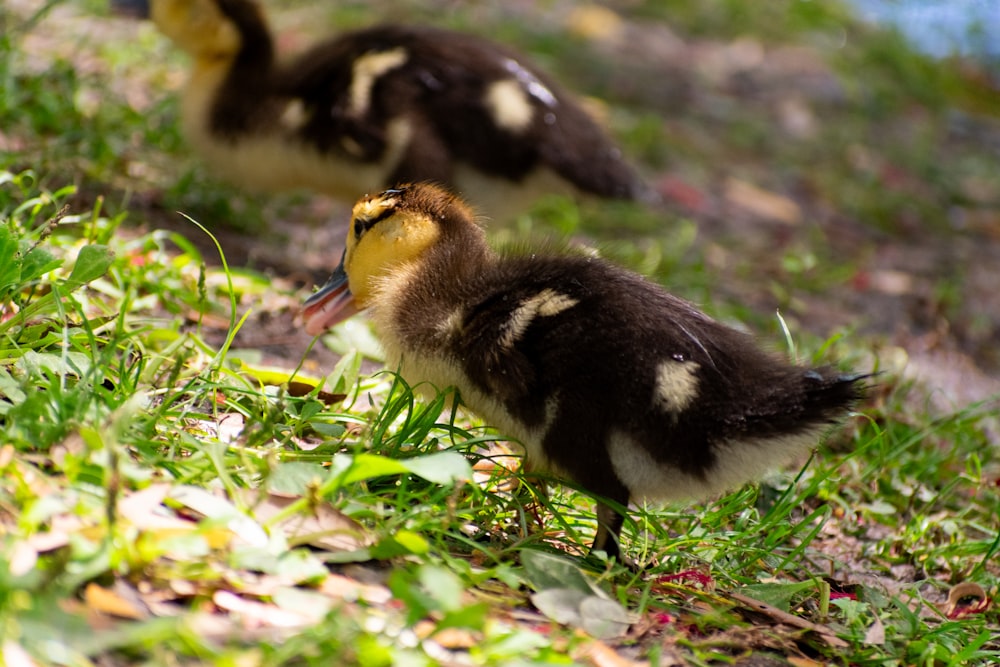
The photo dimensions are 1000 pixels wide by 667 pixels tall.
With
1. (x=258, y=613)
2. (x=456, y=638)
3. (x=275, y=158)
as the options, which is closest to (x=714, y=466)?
(x=456, y=638)

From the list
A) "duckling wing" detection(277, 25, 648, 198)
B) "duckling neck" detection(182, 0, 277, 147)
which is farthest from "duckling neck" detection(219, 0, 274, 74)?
"duckling wing" detection(277, 25, 648, 198)

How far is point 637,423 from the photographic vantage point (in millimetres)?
1963

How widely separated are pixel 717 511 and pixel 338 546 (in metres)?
0.88

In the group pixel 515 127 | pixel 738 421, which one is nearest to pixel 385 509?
pixel 738 421

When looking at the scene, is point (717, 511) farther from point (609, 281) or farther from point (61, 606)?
point (61, 606)

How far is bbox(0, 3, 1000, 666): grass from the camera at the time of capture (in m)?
1.54

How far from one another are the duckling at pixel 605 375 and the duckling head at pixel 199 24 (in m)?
2.11

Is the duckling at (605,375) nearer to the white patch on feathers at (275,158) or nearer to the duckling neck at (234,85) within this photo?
the white patch on feathers at (275,158)

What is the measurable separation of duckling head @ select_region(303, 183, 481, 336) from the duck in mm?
973

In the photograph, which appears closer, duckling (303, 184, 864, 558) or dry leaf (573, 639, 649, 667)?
dry leaf (573, 639, 649, 667)

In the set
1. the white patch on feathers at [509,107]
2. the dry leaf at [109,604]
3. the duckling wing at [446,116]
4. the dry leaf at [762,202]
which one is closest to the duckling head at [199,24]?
the duckling wing at [446,116]

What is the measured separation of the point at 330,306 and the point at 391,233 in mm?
259

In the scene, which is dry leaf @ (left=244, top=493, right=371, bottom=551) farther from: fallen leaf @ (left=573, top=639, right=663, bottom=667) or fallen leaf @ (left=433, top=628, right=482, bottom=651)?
fallen leaf @ (left=573, top=639, right=663, bottom=667)

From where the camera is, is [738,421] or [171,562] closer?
[171,562]
